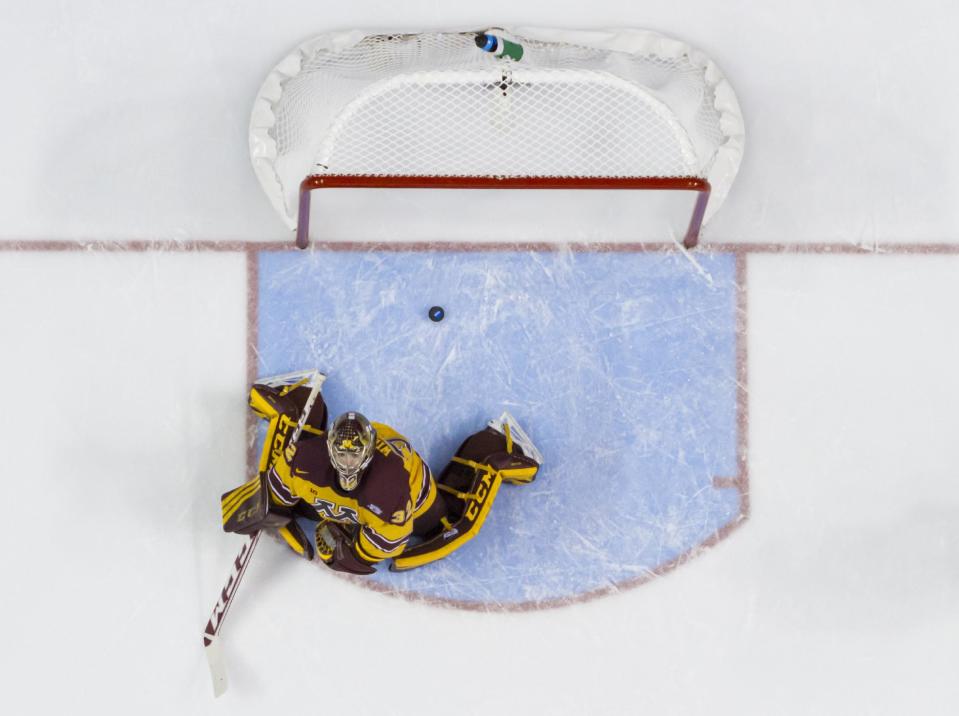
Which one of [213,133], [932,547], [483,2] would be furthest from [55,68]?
[932,547]

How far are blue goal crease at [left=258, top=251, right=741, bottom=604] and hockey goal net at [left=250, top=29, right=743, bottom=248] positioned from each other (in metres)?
0.28

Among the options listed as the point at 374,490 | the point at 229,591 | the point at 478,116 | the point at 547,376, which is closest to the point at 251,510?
the point at 229,591

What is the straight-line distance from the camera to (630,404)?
3.82 m

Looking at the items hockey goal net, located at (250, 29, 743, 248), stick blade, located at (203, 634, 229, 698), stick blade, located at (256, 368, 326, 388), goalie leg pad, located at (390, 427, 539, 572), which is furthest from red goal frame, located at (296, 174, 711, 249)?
stick blade, located at (203, 634, 229, 698)

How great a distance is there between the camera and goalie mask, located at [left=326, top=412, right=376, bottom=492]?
2.97 meters

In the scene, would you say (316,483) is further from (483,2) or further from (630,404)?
(483,2)

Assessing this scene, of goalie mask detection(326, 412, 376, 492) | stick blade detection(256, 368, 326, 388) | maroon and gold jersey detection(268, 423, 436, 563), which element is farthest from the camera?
stick blade detection(256, 368, 326, 388)

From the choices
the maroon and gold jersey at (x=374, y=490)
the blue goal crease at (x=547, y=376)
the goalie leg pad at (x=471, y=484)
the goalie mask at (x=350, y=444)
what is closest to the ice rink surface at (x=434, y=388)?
the blue goal crease at (x=547, y=376)

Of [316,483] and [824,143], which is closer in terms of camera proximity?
[316,483]

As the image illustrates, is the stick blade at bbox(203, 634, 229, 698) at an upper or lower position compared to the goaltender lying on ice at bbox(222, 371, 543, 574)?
lower

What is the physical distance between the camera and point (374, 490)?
315 centimetres

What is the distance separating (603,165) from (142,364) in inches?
74.2

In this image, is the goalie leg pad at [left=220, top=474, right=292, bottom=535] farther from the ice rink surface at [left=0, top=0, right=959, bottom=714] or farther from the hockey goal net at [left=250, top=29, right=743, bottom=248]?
A: the hockey goal net at [left=250, top=29, right=743, bottom=248]

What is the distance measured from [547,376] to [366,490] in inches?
38.2
